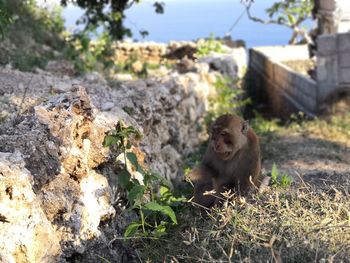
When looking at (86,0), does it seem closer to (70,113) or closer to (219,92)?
(219,92)

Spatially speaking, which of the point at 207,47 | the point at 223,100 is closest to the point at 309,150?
the point at 223,100

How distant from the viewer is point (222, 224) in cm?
420

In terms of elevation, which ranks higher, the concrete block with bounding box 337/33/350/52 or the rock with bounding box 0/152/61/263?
the concrete block with bounding box 337/33/350/52

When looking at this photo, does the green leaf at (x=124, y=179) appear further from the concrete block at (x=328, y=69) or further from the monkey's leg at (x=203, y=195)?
Answer: the concrete block at (x=328, y=69)

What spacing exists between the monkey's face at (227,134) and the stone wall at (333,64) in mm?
7345

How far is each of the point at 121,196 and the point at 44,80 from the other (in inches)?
102

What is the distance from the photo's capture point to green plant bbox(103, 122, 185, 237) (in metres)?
4.53

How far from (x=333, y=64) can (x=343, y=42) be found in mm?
456

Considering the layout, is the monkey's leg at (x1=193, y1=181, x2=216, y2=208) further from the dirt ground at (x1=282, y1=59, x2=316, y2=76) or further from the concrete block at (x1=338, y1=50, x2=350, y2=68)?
the dirt ground at (x1=282, y1=59, x2=316, y2=76)

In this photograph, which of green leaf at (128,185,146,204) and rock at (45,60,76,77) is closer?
green leaf at (128,185,146,204)

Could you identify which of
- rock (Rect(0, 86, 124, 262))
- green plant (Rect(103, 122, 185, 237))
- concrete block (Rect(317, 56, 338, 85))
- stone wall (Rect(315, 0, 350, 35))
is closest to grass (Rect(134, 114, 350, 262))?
green plant (Rect(103, 122, 185, 237))

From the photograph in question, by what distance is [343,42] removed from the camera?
12156 millimetres

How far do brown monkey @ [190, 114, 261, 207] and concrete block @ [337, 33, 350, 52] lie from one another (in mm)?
7195

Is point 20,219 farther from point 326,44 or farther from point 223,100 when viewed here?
point 223,100
